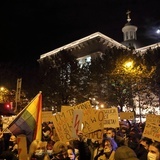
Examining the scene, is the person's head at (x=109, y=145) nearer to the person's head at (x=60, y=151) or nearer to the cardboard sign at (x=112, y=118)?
the person's head at (x=60, y=151)

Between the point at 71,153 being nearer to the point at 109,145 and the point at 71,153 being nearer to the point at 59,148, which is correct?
the point at 59,148

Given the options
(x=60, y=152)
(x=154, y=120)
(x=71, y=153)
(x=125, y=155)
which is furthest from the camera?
(x=154, y=120)

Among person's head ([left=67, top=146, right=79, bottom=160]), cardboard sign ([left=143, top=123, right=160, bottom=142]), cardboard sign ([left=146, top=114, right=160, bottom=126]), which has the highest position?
cardboard sign ([left=146, top=114, right=160, bottom=126])

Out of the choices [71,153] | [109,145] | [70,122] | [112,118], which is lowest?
[71,153]

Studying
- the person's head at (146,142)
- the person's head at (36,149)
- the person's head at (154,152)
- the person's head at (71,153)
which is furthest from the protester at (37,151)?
the person's head at (146,142)

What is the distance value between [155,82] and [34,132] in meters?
25.7

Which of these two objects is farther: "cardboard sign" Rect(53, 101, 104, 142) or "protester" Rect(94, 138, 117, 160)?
"cardboard sign" Rect(53, 101, 104, 142)

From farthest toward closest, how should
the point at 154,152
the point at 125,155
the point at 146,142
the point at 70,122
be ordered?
the point at 70,122
the point at 146,142
the point at 154,152
the point at 125,155

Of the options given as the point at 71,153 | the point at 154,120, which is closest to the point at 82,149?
the point at 71,153

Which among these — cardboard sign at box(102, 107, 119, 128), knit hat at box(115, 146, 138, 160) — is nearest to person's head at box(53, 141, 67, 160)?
knit hat at box(115, 146, 138, 160)

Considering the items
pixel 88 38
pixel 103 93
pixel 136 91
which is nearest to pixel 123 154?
pixel 136 91

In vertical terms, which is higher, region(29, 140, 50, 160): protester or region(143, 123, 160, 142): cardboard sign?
region(143, 123, 160, 142): cardboard sign

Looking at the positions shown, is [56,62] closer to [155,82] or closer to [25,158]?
[155,82]

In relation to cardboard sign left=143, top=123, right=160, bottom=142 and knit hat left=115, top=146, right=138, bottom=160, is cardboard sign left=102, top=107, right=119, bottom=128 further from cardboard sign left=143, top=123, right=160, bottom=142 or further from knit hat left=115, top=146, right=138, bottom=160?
knit hat left=115, top=146, right=138, bottom=160
